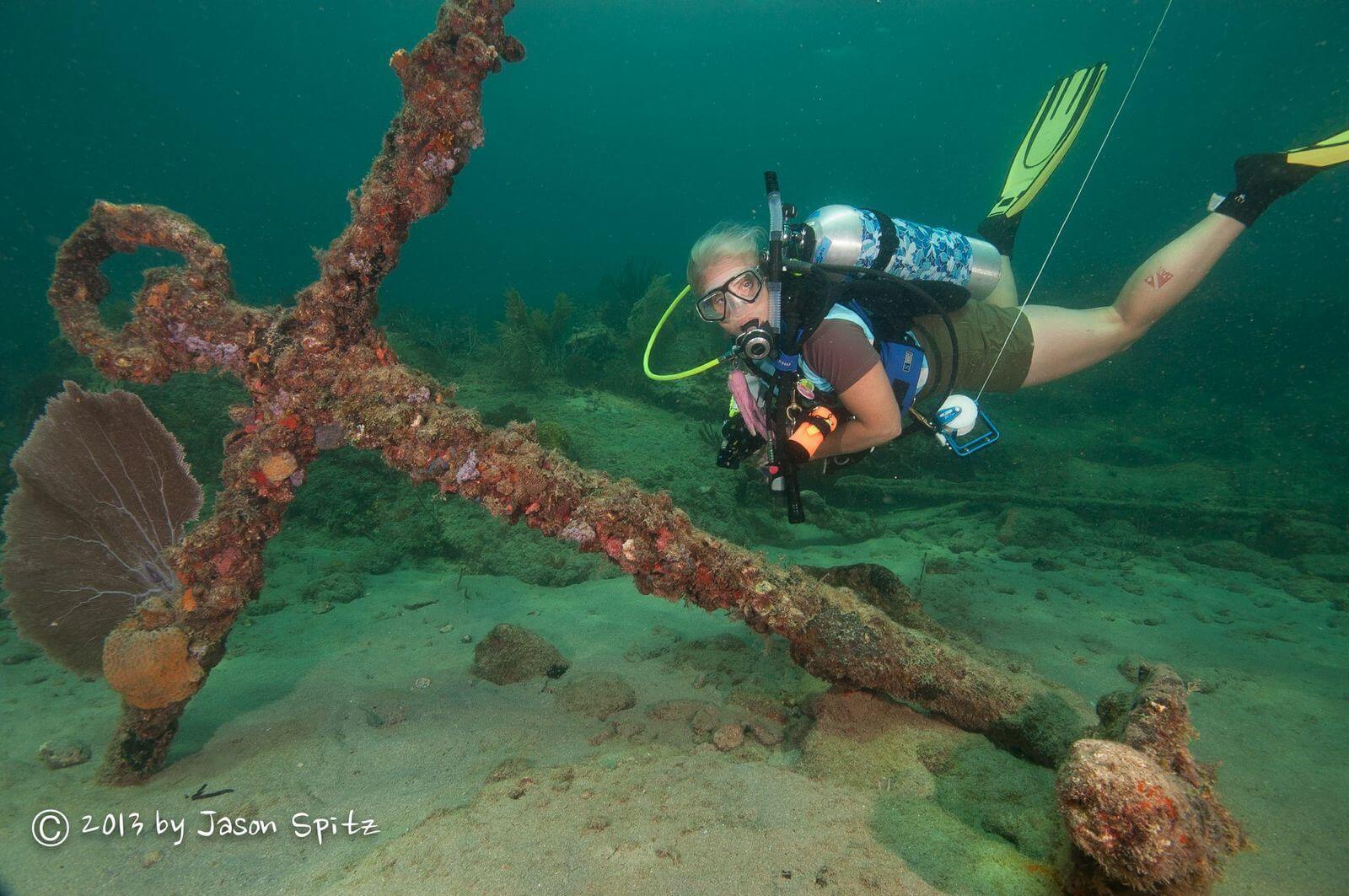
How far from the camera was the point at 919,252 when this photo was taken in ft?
14.3

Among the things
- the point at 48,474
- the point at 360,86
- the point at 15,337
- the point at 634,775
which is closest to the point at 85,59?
the point at 360,86

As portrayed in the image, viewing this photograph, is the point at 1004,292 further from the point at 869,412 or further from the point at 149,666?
the point at 149,666

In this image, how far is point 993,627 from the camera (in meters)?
4.38

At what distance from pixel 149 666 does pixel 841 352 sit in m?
4.24

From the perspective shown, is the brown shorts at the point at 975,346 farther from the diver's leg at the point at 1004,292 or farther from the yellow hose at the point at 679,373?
the yellow hose at the point at 679,373

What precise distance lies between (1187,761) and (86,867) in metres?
4.17

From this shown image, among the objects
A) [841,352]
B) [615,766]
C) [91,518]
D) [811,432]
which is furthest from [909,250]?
[91,518]

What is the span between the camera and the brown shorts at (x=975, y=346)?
183 inches

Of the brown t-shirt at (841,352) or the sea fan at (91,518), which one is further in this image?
the brown t-shirt at (841,352)

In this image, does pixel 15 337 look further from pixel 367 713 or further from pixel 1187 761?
pixel 1187 761

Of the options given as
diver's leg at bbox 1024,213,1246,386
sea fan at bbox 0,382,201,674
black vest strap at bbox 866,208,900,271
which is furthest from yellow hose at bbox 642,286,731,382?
diver's leg at bbox 1024,213,1246,386

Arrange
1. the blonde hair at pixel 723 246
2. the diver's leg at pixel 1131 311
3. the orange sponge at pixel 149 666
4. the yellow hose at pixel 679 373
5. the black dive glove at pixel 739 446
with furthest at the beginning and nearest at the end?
the diver's leg at pixel 1131 311, the black dive glove at pixel 739 446, the blonde hair at pixel 723 246, the yellow hose at pixel 679 373, the orange sponge at pixel 149 666

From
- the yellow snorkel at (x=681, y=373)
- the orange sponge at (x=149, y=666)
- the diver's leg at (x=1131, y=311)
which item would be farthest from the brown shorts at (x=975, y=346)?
the orange sponge at (x=149, y=666)

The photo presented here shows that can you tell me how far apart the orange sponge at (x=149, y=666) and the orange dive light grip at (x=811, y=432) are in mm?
3548
